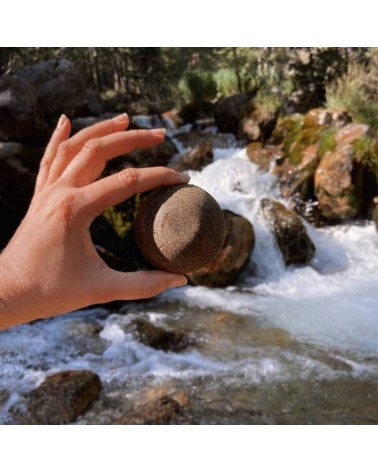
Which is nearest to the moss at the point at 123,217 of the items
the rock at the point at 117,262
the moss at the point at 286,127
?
the rock at the point at 117,262

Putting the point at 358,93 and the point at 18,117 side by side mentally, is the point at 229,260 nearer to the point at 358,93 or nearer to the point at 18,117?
the point at 18,117

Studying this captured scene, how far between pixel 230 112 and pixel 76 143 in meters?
9.72

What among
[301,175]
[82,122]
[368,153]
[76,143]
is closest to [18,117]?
[82,122]

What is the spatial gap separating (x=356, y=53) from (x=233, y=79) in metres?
4.63

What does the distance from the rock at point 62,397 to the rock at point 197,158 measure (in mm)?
5354

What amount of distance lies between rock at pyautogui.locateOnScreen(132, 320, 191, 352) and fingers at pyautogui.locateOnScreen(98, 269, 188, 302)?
3.50 metres

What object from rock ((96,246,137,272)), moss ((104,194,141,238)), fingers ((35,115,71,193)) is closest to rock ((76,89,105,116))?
moss ((104,194,141,238))

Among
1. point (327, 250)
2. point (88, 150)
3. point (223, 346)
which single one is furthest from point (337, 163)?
point (88, 150)

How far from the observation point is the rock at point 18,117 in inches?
306

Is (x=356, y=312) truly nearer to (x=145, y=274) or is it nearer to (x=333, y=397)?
(x=333, y=397)

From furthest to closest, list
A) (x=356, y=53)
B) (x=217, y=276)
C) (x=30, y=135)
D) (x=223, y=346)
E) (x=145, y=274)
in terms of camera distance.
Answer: (x=356, y=53)
(x=30, y=135)
(x=217, y=276)
(x=223, y=346)
(x=145, y=274)

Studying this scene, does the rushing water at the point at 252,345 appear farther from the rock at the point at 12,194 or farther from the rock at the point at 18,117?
the rock at the point at 18,117

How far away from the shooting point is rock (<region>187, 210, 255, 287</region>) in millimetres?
6762

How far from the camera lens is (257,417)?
4184 mm
